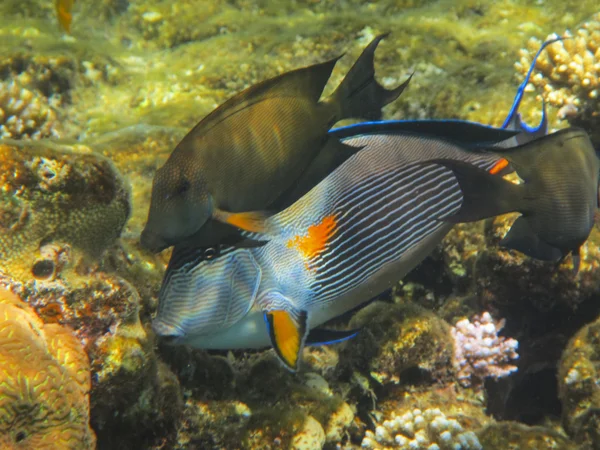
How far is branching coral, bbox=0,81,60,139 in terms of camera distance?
4777mm

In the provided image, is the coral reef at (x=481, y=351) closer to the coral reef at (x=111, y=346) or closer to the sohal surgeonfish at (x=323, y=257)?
the sohal surgeonfish at (x=323, y=257)

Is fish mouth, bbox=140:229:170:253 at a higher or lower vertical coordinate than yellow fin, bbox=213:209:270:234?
lower

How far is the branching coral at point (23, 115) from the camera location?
4.78 metres

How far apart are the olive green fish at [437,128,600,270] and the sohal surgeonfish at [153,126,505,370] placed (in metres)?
0.25

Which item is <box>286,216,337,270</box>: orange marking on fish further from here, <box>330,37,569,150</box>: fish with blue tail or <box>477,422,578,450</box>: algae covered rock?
<box>477,422,578,450</box>: algae covered rock

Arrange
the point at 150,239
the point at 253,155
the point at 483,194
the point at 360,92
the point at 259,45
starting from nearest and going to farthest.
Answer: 1. the point at 150,239
2. the point at 253,155
3. the point at 483,194
4. the point at 360,92
5. the point at 259,45

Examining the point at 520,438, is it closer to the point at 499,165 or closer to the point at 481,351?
the point at 481,351

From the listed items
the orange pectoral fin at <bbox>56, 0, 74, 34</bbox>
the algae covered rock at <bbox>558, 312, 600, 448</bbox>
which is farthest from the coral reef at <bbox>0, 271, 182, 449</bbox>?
the orange pectoral fin at <bbox>56, 0, 74, 34</bbox>

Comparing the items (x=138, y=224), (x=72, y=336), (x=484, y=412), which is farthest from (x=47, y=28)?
(x=484, y=412)

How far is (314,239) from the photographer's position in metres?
2.15

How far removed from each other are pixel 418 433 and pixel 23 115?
190 inches

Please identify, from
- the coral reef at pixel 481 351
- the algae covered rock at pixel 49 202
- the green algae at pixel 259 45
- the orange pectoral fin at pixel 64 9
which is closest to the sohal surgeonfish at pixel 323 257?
the algae covered rock at pixel 49 202

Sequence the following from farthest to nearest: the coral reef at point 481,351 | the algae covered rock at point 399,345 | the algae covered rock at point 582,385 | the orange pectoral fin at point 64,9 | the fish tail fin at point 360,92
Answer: the orange pectoral fin at point 64,9
the coral reef at point 481,351
the algae covered rock at point 399,345
the algae covered rock at point 582,385
the fish tail fin at point 360,92

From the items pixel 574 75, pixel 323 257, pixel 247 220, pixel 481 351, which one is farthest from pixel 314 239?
pixel 574 75
